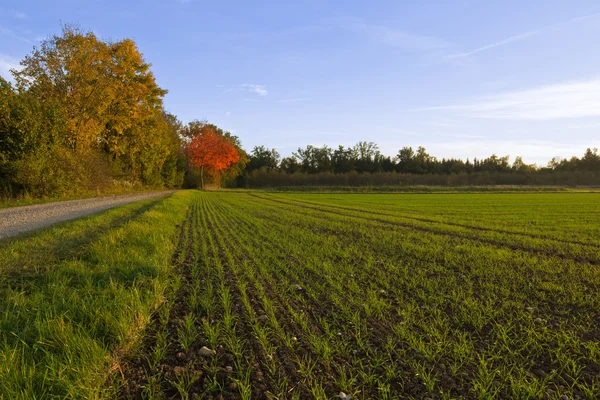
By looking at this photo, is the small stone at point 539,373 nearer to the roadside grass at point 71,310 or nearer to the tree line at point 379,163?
the roadside grass at point 71,310

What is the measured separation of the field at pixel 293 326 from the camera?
2.56m

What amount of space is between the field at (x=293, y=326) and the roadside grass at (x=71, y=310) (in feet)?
0.06

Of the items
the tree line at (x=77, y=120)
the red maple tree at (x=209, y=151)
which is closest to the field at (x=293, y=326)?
the tree line at (x=77, y=120)

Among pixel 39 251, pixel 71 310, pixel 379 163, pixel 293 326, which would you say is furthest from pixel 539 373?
pixel 379 163

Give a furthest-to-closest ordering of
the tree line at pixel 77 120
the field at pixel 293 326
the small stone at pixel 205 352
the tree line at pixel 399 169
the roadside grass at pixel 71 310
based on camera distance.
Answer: the tree line at pixel 399 169 < the tree line at pixel 77 120 < the small stone at pixel 205 352 < the field at pixel 293 326 < the roadside grass at pixel 71 310

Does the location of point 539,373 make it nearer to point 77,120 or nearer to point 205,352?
point 205,352

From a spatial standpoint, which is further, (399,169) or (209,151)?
(399,169)

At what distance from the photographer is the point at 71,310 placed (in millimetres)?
3404

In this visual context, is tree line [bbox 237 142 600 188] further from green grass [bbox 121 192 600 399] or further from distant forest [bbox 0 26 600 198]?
green grass [bbox 121 192 600 399]

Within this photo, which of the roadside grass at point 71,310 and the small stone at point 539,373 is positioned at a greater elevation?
the roadside grass at point 71,310

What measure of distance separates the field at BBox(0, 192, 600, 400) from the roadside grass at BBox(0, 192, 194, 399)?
2 centimetres

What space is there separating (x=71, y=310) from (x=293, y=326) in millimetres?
2358

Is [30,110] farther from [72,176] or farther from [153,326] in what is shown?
[153,326]

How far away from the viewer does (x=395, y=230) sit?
474 inches
